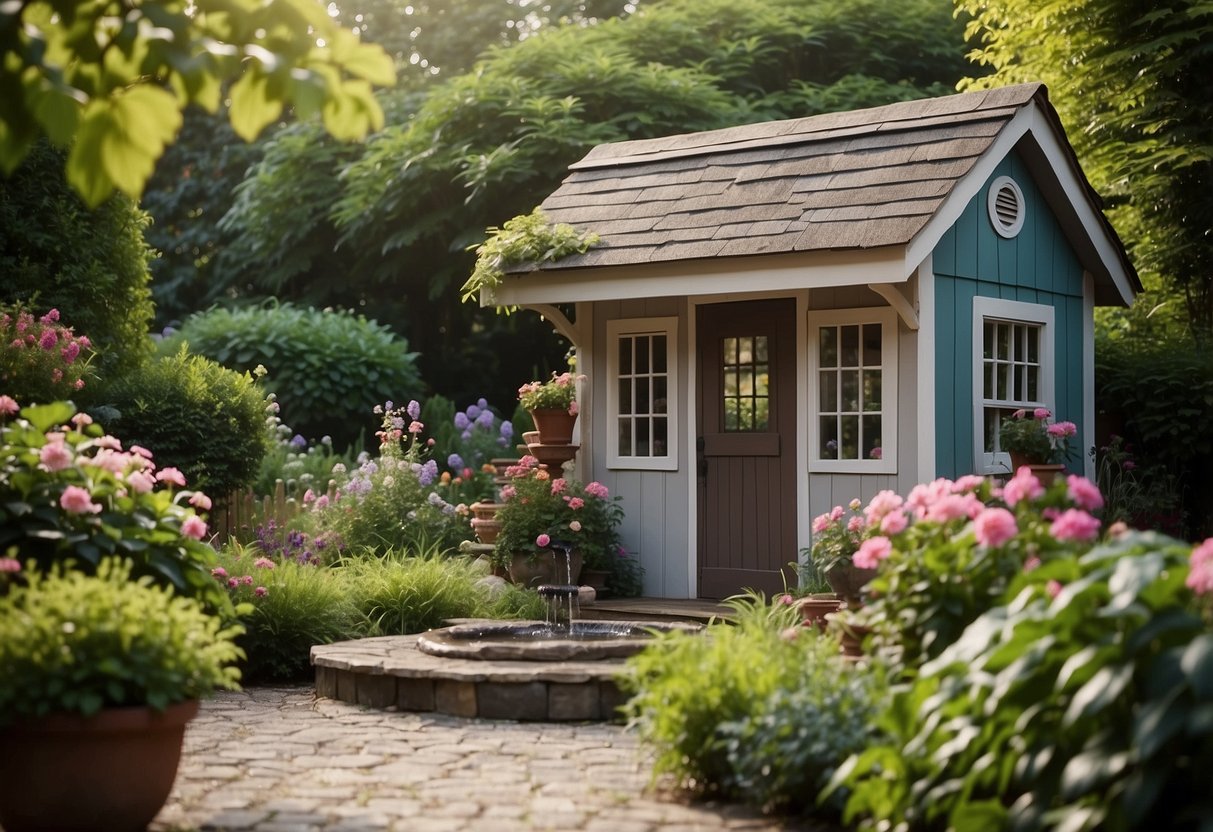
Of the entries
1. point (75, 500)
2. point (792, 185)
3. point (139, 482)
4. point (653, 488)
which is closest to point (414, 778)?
point (139, 482)

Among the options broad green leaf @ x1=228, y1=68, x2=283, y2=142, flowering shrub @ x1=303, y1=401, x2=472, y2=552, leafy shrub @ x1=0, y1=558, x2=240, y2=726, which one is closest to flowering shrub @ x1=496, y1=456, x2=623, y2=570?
flowering shrub @ x1=303, y1=401, x2=472, y2=552

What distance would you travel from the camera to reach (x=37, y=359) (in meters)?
10.0

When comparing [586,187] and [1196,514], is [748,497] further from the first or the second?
[1196,514]

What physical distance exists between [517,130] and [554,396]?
29.0ft

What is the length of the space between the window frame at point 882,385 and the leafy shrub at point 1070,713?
5.28m

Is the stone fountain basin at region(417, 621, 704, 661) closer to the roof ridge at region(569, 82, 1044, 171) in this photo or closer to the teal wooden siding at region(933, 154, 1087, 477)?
the teal wooden siding at region(933, 154, 1087, 477)

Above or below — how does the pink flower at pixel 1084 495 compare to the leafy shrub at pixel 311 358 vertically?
below

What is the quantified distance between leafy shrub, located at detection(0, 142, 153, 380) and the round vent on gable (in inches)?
266

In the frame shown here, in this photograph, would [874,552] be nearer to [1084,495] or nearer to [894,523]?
[894,523]

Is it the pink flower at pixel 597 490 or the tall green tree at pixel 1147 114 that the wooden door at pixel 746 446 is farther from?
the tall green tree at pixel 1147 114

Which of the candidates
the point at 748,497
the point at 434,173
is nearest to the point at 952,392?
the point at 748,497

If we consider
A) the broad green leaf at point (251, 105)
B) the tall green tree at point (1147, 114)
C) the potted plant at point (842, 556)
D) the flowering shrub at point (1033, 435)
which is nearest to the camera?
the broad green leaf at point (251, 105)

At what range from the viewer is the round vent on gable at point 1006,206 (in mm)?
10516

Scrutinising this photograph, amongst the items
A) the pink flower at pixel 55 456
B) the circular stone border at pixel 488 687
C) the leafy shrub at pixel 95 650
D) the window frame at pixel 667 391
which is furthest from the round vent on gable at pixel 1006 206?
the leafy shrub at pixel 95 650
